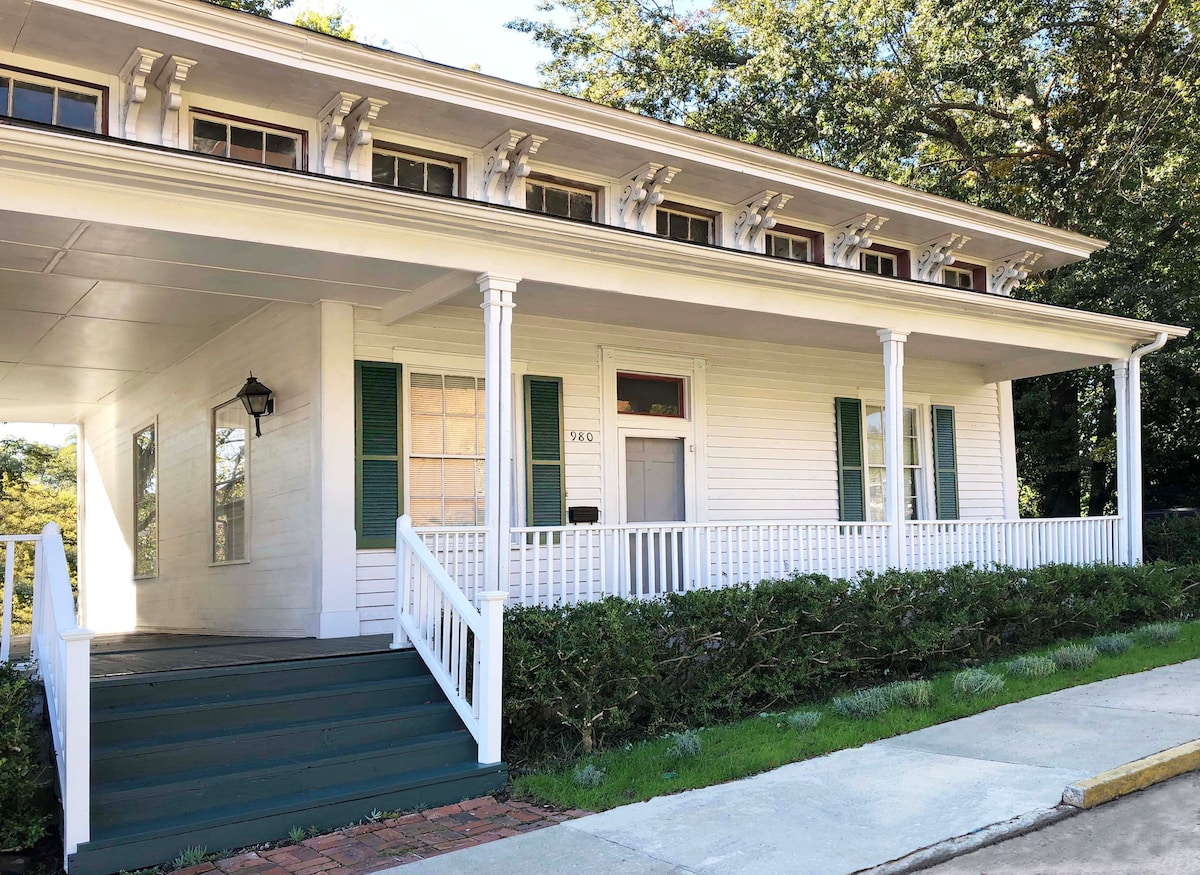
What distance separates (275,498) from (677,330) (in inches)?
164

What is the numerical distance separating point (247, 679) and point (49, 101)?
462cm

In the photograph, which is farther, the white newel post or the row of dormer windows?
the row of dormer windows

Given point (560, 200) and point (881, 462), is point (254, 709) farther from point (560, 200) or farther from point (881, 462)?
point (881, 462)

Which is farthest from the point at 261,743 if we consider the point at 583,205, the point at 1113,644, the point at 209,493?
the point at 1113,644

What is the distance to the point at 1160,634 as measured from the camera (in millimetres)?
9594

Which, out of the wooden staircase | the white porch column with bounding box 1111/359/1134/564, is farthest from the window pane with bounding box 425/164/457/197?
the white porch column with bounding box 1111/359/1134/564

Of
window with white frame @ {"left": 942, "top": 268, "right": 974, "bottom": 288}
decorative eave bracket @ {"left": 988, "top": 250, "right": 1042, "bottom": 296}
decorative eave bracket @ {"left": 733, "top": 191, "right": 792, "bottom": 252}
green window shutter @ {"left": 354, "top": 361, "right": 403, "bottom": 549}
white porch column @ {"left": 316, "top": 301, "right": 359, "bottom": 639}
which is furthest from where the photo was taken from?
decorative eave bracket @ {"left": 988, "top": 250, "right": 1042, "bottom": 296}

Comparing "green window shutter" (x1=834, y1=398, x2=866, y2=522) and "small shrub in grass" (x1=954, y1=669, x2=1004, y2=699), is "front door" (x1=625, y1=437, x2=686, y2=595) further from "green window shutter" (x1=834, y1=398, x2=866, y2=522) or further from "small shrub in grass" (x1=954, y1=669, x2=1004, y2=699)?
"small shrub in grass" (x1=954, y1=669, x2=1004, y2=699)

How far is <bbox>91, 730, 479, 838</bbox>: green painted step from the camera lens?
4.92 metres

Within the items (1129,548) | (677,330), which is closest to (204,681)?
(677,330)

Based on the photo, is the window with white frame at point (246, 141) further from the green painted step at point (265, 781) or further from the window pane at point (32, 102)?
the green painted step at point (265, 781)

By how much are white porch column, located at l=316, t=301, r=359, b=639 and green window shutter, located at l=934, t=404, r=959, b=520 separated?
24.7 ft

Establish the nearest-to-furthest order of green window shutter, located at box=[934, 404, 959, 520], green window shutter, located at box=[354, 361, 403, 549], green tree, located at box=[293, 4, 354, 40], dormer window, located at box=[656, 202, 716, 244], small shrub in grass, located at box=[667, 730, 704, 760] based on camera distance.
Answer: small shrub in grass, located at box=[667, 730, 704, 760] → green window shutter, located at box=[354, 361, 403, 549] → dormer window, located at box=[656, 202, 716, 244] → green window shutter, located at box=[934, 404, 959, 520] → green tree, located at box=[293, 4, 354, 40]

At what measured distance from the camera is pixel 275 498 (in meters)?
9.26
